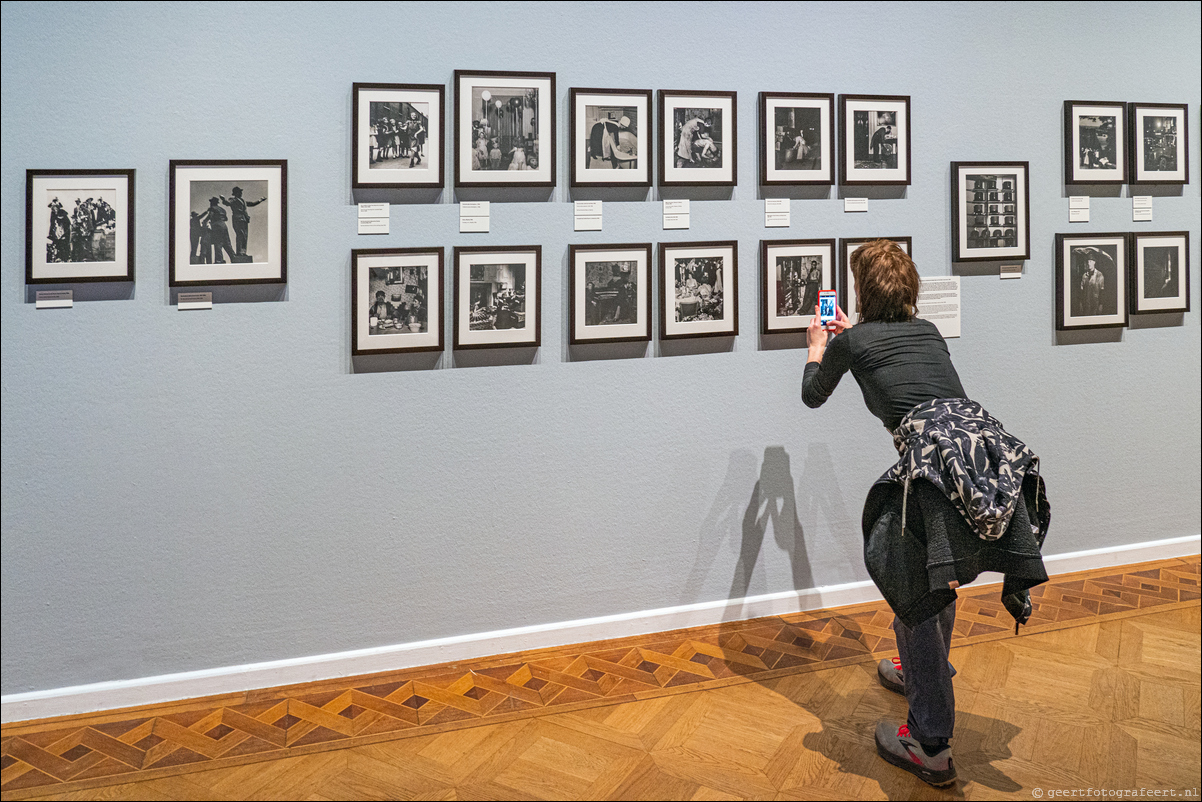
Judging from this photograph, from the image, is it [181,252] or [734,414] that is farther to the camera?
[734,414]

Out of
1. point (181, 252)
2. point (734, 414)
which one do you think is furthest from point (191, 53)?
point (734, 414)

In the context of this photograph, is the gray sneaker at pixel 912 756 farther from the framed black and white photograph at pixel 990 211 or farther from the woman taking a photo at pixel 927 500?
the framed black and white photograph at pixel 990 211

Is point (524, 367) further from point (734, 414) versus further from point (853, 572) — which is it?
point (853, 572)

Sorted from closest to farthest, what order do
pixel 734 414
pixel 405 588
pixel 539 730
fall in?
1. pixel 539 730
2. pixel 405 588
3. pixel 734 414

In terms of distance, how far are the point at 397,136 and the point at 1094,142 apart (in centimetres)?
389

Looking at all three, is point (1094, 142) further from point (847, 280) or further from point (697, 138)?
point (697, 138)

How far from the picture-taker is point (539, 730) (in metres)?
3.46

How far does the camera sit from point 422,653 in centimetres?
405

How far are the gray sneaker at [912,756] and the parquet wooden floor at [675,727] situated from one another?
44mm

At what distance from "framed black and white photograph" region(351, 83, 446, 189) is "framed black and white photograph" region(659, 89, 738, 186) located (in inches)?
42.1

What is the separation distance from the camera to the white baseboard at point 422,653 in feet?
11.9

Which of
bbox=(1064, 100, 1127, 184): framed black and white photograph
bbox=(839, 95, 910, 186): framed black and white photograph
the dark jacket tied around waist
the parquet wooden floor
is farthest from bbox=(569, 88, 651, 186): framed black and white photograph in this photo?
bbox=(1064, 100, 1127, 184): framed black and white photograph

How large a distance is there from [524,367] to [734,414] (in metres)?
1.12

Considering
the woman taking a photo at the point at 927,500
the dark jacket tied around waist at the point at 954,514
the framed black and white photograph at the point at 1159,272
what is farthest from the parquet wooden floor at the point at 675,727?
the framed black and white photograph at the point at 1159,272
